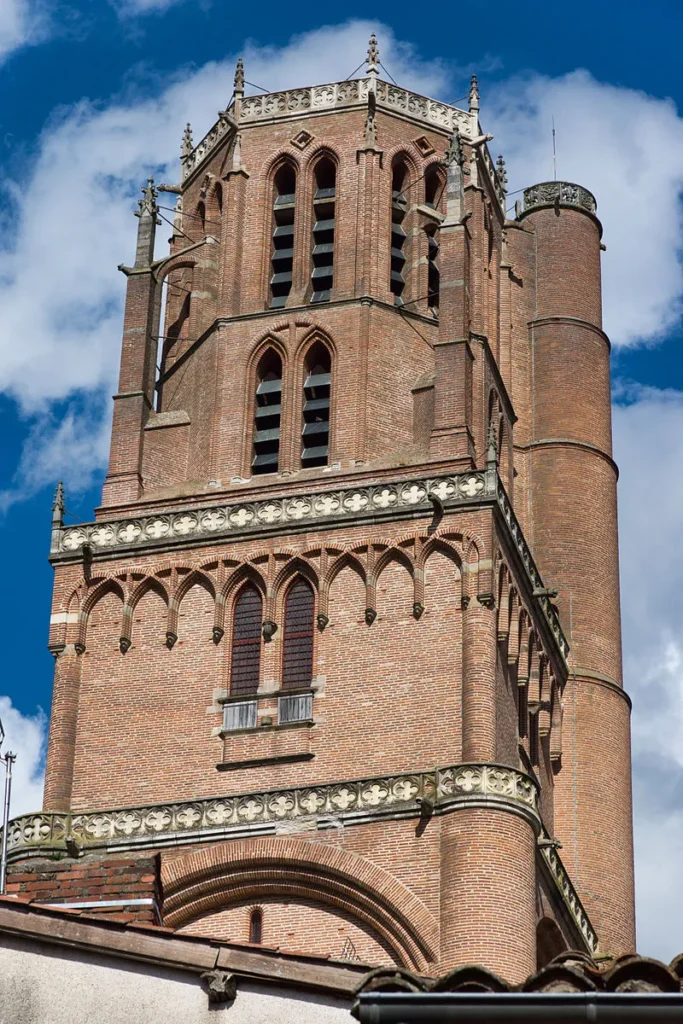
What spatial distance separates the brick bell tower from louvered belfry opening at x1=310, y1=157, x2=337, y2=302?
6 cm

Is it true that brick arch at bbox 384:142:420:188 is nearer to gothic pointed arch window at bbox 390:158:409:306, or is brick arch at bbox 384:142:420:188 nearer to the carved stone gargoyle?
gothic pointed arch window at bbox 390:158:409:306

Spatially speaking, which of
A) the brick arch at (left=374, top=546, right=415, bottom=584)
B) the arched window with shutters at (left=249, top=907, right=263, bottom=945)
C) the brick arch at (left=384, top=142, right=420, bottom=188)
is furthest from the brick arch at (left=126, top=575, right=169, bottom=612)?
the brick arch at (left=384, top=142, right=420, bottom=188)

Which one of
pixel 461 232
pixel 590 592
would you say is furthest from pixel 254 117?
pixel 590 592

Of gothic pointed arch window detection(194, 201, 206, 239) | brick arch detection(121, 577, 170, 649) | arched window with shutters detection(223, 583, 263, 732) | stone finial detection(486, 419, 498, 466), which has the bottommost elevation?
arched window with shutters detection(223, 583, 263, 732)

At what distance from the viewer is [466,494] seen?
129 feet

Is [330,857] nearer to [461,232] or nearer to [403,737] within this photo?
[403,737]

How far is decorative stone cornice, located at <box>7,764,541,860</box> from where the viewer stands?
119 feet

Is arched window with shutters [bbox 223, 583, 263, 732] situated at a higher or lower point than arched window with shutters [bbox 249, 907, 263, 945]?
higher

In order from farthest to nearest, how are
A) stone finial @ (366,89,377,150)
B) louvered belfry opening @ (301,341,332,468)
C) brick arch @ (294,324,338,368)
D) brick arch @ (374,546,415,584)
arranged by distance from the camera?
stone finial @ (366,89,377,150), brick arch @ (294,324,338,368), louvered belfry opening @ (301,341,332,468), brick arch @ (374,546,415,584)

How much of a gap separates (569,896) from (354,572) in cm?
620

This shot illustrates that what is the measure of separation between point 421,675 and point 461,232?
9.38 metres

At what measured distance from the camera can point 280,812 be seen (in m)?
37.1

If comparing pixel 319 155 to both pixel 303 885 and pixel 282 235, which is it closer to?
pixel 282 235

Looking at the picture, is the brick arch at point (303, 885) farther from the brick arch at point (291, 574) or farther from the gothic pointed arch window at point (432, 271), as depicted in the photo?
the gothic pointed arch window at point (432, 271)
